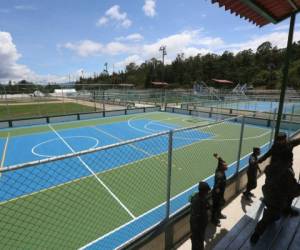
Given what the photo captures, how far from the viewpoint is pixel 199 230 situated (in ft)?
10.5

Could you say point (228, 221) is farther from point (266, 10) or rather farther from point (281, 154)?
point (266, 10)

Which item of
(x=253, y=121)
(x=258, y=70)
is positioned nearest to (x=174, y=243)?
(x=253, y=121)

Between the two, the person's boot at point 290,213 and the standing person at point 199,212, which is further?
the person's boot at point 290,213

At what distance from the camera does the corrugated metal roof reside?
3529 mm

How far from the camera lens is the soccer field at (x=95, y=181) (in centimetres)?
482

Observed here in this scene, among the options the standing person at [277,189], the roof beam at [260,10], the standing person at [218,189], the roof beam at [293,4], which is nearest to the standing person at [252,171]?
the standing person at [218,189]

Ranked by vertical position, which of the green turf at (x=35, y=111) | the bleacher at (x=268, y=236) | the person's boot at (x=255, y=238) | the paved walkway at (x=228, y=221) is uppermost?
the person's boot at (x=255, y=238)

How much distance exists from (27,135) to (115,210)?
1110cm

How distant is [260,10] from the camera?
3.79m

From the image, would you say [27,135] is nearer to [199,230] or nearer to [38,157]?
[38,157]

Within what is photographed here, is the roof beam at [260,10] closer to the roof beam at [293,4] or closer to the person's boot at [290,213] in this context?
the roof beam at [293,4]

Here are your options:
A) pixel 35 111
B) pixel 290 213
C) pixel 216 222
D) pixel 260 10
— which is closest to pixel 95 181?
pixel 216 222

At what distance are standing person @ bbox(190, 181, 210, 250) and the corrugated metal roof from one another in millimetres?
2851

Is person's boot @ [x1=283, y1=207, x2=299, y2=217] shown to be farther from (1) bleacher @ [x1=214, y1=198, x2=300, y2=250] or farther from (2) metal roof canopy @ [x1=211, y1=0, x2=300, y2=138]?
(2) metal roof canopy @ [x1=211, y1=0, x2=300, y2=138]
